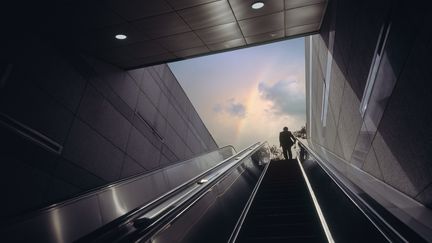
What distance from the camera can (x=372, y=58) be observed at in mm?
3877

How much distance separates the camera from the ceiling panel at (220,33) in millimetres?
6016

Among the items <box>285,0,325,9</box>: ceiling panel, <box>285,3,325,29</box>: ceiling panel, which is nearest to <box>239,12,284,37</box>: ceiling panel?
<box>285,3,325,29</box>: ceiling panel

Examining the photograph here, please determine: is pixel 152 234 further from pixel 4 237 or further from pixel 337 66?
pixel 337 66

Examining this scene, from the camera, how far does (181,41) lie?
6.43 meters

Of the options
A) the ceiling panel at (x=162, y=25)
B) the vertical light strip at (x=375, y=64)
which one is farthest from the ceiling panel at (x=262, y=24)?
the vertical light strip at (x=375, y=64)

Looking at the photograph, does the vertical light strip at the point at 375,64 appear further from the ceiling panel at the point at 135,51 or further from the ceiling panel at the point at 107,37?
the ceiling panel at the point at 135,51

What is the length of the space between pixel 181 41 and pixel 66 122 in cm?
306

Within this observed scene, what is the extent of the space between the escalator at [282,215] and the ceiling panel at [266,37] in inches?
137

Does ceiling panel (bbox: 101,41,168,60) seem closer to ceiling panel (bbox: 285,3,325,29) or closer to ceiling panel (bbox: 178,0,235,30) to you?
ceiling panel (bbox: 178,0,235,30)

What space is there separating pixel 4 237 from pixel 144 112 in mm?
5789

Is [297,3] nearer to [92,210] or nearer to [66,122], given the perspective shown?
[66,122]

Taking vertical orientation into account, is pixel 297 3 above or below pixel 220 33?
below

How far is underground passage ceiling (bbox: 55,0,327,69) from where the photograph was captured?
4969 millimetres

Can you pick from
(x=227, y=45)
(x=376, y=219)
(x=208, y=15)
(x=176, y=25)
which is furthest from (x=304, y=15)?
(x=376, y=219)
